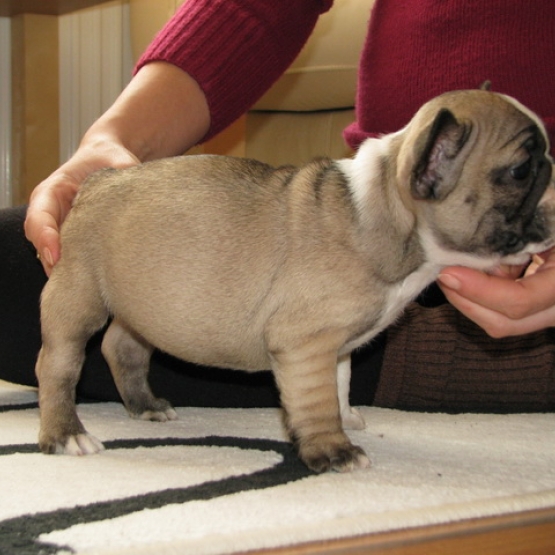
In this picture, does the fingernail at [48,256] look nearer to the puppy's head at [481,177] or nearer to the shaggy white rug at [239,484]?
the shaggy white rug at [239,484]

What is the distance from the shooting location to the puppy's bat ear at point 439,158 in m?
1.40

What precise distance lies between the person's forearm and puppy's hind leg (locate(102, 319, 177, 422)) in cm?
52

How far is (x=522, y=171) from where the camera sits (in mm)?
1478

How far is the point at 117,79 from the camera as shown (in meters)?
4.31

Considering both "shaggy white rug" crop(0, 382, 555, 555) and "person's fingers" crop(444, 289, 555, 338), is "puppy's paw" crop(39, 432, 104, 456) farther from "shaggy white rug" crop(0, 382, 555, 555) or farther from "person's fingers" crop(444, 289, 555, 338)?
"person's fingers" crop(444, 289, 555, 338)

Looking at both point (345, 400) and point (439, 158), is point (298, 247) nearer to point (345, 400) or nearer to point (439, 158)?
point (439, 158)

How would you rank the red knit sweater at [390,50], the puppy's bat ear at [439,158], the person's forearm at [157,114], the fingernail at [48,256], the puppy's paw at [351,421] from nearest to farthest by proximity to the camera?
the puppy's bat ear at [439,158], the fingernail at [48,256], the puppy's paw at [351,421], the red knit sweater at [390,50], the person's forearm at [157,114]

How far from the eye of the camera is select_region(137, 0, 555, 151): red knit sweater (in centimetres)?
211

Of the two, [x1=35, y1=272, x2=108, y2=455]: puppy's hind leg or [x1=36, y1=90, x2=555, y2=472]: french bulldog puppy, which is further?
[x1=35, y1=272, x2=108, y2=455]: puppy's hind leg

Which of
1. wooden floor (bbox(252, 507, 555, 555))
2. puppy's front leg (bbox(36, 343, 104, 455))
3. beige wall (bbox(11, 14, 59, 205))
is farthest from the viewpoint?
beige wall (bbox(11, 14, 59, 205))

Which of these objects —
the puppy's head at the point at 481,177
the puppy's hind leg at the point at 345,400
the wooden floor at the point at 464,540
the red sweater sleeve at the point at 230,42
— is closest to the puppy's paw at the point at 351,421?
the puppy's hind leg at the point at 345,400

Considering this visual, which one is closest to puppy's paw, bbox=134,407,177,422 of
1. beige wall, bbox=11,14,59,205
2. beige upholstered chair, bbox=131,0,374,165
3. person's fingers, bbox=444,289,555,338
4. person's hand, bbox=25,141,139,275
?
person's hand, bbox=25,141,139,275

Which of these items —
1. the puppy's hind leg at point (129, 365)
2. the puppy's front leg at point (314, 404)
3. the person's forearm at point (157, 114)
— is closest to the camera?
the puppy's front leg at point (314, 404)

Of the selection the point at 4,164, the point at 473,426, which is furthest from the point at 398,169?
the point at 4,164
